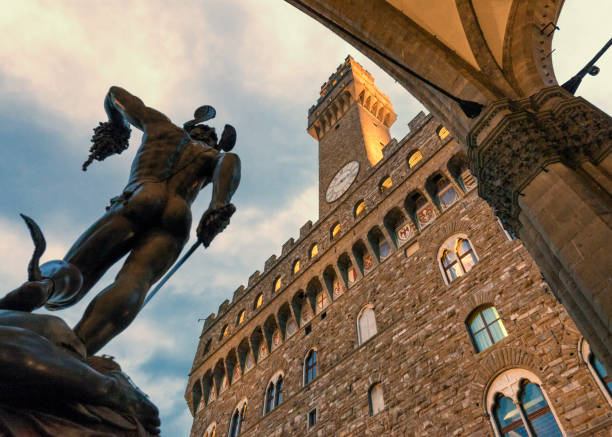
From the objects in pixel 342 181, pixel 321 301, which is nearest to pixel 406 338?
pixel 321 301

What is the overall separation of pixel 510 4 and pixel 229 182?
4650mm

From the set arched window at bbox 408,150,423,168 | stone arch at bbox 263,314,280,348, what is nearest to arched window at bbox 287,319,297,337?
stone arch at bbox 263,314,280,348

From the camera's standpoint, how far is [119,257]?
2.25 metres

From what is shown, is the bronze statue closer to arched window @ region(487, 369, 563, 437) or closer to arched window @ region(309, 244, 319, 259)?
arched window @ region(487, 369, 563, 437)

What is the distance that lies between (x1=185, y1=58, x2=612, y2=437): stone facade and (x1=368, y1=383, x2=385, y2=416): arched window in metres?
0.06

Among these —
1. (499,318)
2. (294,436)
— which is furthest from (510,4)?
(294,436)

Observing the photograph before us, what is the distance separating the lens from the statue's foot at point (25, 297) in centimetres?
161

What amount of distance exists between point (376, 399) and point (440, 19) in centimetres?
838

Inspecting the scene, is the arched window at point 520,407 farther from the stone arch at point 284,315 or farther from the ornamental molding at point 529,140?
the stone arch at point 284,315

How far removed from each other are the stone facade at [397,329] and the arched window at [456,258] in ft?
0.52

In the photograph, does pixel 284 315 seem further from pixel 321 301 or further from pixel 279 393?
pixel 279 393

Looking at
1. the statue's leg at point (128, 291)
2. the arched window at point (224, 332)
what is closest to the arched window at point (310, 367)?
the arched window at point (224, 332)

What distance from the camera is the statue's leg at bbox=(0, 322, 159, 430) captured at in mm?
1262

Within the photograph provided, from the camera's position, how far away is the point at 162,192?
2408mm
